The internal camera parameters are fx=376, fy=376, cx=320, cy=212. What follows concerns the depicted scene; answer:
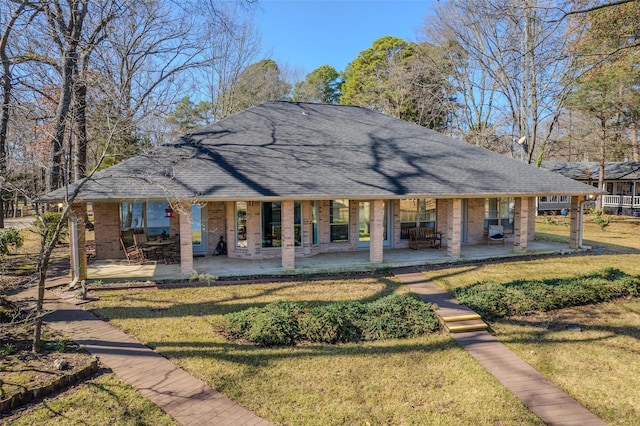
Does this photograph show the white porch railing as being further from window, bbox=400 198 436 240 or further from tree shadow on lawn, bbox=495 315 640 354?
tree shadow on lawn, bbox=495 315 640 354

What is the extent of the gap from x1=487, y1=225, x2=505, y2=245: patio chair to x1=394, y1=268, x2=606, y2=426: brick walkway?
8580 mm

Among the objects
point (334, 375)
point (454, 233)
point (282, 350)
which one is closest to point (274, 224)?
point (454, 233)

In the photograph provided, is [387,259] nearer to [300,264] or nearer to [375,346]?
[300,264]

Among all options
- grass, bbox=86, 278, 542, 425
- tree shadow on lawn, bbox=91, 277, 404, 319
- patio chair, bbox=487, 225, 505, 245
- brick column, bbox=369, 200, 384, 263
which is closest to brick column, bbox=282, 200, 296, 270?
tree shadow on lawn, bbox=91, 277, 404, 319

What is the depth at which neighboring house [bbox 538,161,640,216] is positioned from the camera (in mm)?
34781

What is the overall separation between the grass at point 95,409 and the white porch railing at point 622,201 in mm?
42351

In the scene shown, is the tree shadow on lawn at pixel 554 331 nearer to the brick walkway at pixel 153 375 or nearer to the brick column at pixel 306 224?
the brick walkway at pixel 153 375

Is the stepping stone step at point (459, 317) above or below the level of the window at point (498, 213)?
below

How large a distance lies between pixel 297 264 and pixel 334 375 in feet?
22.7

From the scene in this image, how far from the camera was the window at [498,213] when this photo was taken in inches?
675

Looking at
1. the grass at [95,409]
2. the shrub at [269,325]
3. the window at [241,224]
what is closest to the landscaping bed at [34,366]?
the grass at [95,409]

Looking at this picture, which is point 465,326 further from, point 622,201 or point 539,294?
point 622,201

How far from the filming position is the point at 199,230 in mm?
14336

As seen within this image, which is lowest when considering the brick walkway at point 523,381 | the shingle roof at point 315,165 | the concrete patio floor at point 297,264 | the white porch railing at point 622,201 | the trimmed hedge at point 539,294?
the brick walkway at point 523,381
